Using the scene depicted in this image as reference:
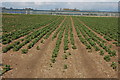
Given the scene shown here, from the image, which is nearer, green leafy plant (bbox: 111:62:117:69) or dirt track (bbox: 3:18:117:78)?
dirt track (bbox: 3:18:117:78)

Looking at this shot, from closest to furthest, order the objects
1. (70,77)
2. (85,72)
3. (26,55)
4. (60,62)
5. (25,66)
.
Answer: (70,77), (85,72), (25,66), (60,62), (26,55)

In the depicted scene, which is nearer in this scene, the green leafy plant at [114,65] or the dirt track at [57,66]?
the dirt track at [57,66]

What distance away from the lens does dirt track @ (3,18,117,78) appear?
25.8 ft

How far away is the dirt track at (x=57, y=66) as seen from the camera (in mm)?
7855

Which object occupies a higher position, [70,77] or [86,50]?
[86,50]

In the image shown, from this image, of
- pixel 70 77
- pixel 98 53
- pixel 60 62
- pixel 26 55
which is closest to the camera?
pixel 70 77

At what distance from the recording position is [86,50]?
12.4 m

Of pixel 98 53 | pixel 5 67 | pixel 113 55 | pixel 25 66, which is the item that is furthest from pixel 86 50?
pixel 5 67

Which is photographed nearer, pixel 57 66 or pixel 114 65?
pixel 57 66

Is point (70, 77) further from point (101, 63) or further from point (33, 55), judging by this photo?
point (33, 55)

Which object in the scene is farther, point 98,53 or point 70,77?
point 98,53

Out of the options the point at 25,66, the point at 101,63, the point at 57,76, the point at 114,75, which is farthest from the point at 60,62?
the point at 114,75

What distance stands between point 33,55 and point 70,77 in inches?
178

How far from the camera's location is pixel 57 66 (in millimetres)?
8867
